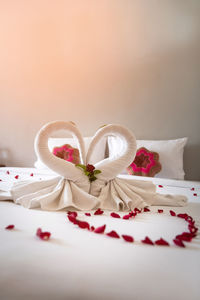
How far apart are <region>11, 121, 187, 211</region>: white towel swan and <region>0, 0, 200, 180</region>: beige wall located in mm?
1469

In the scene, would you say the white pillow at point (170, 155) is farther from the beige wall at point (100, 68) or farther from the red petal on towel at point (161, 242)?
the red petal on towel at point (161, 242)

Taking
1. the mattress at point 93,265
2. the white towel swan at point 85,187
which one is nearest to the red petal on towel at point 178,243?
the mattress at point 93,265

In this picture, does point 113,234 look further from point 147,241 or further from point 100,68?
point 100,68

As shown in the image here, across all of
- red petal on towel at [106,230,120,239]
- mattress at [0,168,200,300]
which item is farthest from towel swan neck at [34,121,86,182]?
red petal on towel at [106,230,120,239]

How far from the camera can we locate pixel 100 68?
9.16 ft

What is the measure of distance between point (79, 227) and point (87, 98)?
2273mm

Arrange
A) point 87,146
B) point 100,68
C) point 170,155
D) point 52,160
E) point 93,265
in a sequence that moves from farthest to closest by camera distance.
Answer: point 100,68
point 87,146
point 170,155
point 52,160
point 93,265

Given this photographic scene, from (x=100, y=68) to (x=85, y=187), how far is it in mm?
2082

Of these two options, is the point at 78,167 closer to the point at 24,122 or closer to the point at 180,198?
the point at 180,198

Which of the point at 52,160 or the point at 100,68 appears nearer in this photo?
the point at 52,160

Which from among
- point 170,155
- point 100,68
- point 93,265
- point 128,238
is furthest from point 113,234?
point 100,68

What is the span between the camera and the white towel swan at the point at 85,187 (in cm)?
100

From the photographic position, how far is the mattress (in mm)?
467

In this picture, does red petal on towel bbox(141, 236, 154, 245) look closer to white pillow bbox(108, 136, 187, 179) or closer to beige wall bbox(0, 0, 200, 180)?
white pillow bbox(108, 136, 187, 179)
